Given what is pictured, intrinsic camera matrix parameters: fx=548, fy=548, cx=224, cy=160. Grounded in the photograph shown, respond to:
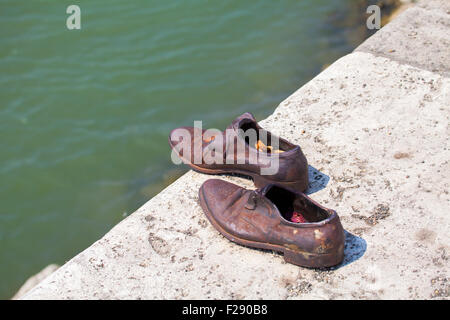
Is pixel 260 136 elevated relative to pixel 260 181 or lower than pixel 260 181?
elevated

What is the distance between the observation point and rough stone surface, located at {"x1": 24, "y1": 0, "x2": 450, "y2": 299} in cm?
272

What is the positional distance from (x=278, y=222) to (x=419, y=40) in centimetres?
251

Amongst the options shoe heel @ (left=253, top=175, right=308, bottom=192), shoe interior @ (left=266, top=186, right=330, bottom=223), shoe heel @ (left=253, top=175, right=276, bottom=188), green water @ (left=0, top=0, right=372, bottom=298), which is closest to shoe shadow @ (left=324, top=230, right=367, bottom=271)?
shoe interior @ (left=266, top=186, right=330, bottom=223)

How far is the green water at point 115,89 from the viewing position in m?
4.38

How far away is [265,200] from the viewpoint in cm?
280

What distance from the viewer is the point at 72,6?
6418mm

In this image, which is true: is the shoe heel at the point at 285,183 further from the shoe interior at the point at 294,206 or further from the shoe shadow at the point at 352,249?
the shoe shadow at the point at 352,249

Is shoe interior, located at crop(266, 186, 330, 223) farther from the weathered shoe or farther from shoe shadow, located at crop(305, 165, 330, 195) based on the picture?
shoe shadow, located at crop(305, 165, 330, 195)

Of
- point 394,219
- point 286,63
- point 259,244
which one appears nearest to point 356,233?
point 394,219

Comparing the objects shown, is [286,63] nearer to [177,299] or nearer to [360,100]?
[360,100]

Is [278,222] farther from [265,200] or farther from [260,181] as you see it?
[260,181]

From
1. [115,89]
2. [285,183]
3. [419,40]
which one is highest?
[419,40]

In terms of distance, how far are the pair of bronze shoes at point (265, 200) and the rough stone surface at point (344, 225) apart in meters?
0.10

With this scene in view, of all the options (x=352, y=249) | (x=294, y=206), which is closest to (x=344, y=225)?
(x=352, y=249)
